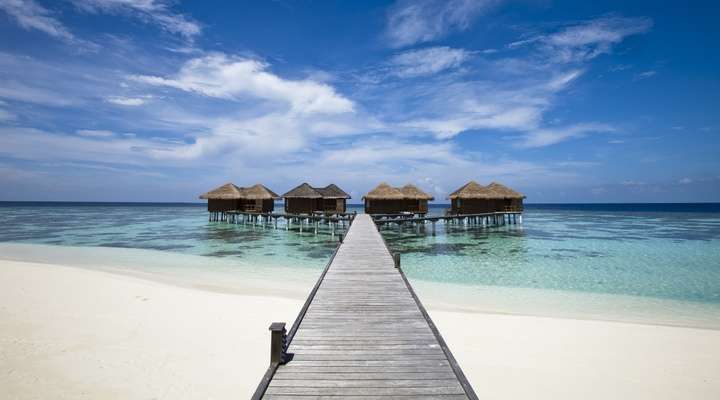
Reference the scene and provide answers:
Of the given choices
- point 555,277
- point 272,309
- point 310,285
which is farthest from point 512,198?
point 272,309

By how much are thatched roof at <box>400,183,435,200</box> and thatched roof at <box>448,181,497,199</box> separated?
262cm

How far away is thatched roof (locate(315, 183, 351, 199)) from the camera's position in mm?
33406

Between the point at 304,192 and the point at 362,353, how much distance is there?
28.9 m

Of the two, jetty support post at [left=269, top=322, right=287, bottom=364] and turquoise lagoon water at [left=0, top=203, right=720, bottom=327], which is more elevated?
jetty support post at [left=269, top=322, right=287, bottom=364]

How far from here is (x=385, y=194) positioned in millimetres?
31391

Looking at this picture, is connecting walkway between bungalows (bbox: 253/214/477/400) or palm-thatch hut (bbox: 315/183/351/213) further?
palm-thatch hut (bbox: 315/183/351/213)

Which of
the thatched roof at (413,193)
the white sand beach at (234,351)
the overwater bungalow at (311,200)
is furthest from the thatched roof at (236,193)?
the white sand beach at (234,351)

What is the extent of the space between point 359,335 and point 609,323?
6.80 meters

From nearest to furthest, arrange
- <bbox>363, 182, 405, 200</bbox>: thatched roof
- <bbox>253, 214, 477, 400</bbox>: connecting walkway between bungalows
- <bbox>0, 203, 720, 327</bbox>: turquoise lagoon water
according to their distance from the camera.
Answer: <bbox>253, 214, 477, 400</bbox>: connecting walkway between bungalows, <bbox>0, 203, 720, 327</bbox>: turquoise lagoon water, <bbox>363, 182, 405, 200</bbox>: thatched roof

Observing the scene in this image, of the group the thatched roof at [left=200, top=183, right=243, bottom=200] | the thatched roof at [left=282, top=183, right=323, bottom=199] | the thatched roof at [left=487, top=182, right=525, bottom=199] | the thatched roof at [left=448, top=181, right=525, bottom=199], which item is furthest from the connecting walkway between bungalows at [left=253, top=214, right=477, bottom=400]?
the thatched roof at [left=200, top=183, right=243, bottom=200]

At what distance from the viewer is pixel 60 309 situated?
8.26 metres

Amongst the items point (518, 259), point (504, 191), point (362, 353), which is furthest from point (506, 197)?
point (362, 353)

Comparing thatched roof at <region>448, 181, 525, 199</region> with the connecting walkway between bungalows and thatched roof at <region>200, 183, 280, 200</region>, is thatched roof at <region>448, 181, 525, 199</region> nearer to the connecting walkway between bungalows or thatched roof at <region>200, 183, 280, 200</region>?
thatched roof at <region>200, 183, 280, 200</region>

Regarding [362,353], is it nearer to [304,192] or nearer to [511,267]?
[511,267]
